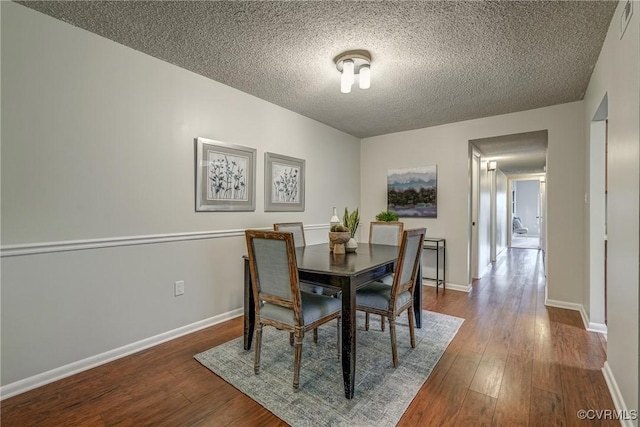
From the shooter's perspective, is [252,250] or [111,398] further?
[252,250]

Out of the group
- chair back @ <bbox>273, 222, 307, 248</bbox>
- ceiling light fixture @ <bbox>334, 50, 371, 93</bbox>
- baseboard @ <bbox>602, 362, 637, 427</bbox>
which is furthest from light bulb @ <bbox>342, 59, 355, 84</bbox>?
baseboard @ <bbox>602, 362, 637, 427</bbox>

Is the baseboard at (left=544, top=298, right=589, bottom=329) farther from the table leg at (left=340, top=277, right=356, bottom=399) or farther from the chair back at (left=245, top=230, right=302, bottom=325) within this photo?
the chair back at (left=245, top=230, right=302, bottom=325)

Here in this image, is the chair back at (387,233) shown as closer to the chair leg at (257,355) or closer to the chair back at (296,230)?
the chair back at (296,230)

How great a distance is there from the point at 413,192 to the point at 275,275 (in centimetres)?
319

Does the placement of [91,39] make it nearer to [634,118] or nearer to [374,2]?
[374,2]

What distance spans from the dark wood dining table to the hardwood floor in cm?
38

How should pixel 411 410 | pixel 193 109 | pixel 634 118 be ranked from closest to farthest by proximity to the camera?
pixel 634 118 → pixel 411 410 → pixel 193 109

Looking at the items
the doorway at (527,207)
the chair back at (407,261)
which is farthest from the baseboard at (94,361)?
the doorway at (527,207)

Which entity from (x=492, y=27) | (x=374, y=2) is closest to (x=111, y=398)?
(x=374, y=2)

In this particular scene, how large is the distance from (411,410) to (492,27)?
2410 mm

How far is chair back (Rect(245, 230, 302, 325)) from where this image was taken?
176 cm

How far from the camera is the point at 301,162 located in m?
3.80

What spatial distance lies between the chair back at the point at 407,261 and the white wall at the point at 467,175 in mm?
2125

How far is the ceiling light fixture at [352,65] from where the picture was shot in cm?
224
